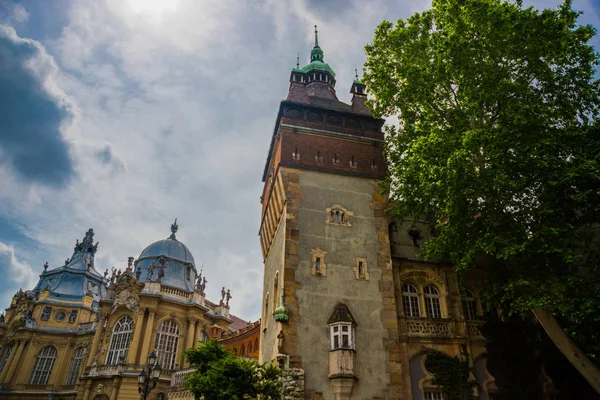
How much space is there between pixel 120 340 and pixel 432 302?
2778cm

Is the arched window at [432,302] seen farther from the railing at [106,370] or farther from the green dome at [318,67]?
the railing at [106,370]

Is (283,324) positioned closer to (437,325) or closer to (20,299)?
(437,325)

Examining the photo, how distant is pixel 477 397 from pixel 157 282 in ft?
96.0

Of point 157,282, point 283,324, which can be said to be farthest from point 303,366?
point 157,282

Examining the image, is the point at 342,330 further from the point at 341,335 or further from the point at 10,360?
the point at 10,360

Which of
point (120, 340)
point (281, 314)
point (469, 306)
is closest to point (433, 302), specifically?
point (469, 306)

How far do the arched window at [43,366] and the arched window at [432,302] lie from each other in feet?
139

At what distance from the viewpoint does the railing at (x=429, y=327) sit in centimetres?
1919

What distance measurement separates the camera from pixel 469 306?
2114 cm

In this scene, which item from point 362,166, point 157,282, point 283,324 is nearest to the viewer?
point 283,324

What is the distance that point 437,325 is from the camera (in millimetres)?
19500

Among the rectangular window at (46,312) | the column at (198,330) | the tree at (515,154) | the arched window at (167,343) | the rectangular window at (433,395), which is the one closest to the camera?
the tree at (515,154)

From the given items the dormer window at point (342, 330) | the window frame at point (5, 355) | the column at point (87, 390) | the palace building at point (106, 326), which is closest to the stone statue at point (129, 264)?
the palace building at point (106, 326)

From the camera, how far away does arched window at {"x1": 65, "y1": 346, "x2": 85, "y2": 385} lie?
4325 centimetres
